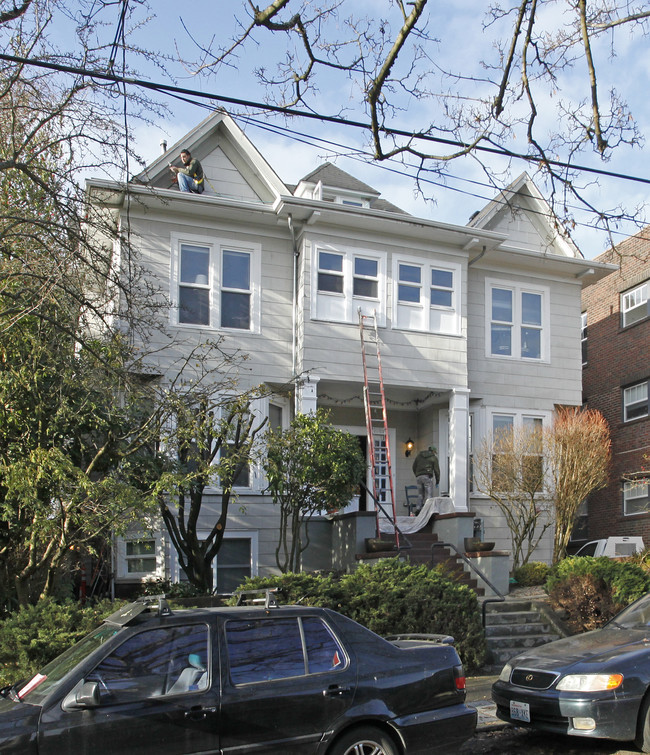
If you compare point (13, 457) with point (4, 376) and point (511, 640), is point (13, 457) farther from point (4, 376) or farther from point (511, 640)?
point (511, 640)

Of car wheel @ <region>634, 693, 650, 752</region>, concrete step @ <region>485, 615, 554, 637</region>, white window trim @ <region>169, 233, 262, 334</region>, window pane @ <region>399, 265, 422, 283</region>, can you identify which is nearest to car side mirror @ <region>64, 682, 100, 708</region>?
car wheel @ <region>634, 693, 650, 752</region>

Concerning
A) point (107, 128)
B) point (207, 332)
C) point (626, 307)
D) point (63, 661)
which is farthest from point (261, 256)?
point (63, 661)

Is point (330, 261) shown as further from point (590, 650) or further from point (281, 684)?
point (281, 684)

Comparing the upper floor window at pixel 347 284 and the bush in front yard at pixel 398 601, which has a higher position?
the upper floor window at pixel 347 284

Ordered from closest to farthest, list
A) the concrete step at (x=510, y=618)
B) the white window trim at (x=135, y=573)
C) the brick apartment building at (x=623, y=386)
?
the concrete step at (x=510, y=618) → the white window trim at (x=135, y=573) → the brick apartment building at (x=623, y=386)

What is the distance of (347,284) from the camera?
642 inches

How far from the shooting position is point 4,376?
31.4 ft

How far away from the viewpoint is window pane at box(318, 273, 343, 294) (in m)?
16.2

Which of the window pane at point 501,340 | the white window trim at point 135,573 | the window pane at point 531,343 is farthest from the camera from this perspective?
the window pane at point 531,343

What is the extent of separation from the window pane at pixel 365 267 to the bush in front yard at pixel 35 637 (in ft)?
31.4

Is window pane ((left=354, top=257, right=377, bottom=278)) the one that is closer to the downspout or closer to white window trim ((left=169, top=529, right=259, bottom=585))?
the downspout

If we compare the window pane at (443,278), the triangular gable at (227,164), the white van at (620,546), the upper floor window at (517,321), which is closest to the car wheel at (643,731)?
the white van at (620,546)

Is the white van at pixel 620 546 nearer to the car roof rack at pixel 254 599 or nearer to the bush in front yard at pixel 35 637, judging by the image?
the bush in front yard at pixel 35 637

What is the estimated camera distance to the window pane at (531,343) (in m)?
18.4
